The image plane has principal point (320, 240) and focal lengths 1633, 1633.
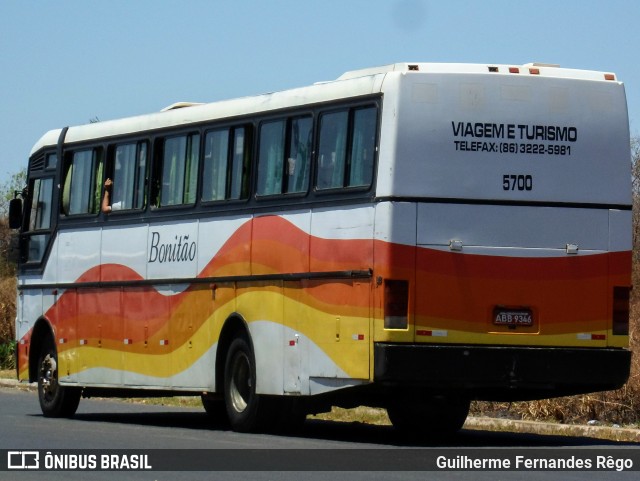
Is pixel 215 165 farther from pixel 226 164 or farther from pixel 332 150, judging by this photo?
pixel 332 150

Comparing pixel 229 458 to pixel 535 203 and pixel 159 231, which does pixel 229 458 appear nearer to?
pixel 535 203

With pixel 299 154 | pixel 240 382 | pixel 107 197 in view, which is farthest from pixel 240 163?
pixel 107 197

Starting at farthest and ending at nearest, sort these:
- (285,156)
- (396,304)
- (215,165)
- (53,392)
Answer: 1. (53,392)
2. (215,165)
3. (285,156)
4. (396,304)

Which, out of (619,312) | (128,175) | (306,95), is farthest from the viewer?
(128,175)

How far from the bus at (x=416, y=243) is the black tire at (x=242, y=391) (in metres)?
0.03

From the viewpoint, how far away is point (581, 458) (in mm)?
15617

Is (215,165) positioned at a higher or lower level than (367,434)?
higher

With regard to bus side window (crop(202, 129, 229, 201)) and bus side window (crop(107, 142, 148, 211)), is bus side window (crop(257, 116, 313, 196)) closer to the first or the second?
bus side window (crop(202, 129, 229, 201))

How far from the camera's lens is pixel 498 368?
16.6m

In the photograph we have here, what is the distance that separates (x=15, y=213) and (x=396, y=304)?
379 inches

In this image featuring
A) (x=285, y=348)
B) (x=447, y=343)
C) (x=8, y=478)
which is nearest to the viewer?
(x=8, y=478)

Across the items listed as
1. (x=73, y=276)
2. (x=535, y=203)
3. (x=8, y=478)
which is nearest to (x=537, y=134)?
(x=535, y=203)

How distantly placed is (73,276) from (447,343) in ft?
26.0

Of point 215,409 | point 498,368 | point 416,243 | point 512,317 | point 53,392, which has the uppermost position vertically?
point 416,243
